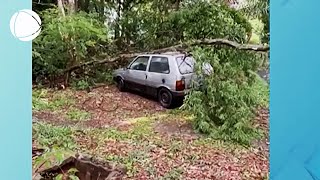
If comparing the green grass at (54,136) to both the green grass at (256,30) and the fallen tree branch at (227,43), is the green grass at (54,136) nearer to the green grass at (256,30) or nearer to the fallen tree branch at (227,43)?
the fallen tree branch at (227,43)

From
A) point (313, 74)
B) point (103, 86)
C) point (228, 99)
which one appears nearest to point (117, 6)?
point (103, 86)

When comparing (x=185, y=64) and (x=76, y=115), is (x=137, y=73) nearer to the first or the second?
(x=185, y=64)

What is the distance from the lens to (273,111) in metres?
1.79

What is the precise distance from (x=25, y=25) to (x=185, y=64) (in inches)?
28.5

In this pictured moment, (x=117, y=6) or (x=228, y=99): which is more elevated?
(x=117, y=6)

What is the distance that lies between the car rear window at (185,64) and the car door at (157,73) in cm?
6

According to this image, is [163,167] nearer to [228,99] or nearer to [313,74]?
[228,99]

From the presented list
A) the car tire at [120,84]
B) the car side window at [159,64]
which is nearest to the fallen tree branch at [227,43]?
the car side window at [159,64]

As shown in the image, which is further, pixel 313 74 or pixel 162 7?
pixel 162 7

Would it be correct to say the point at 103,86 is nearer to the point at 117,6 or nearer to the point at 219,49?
the point at 117,6

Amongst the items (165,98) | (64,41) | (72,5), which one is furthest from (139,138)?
(72,5)

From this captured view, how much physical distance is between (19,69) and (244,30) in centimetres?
101

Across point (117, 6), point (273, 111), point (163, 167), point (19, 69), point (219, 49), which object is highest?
point (117, 6)

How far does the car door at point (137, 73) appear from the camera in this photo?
6.25 ft
